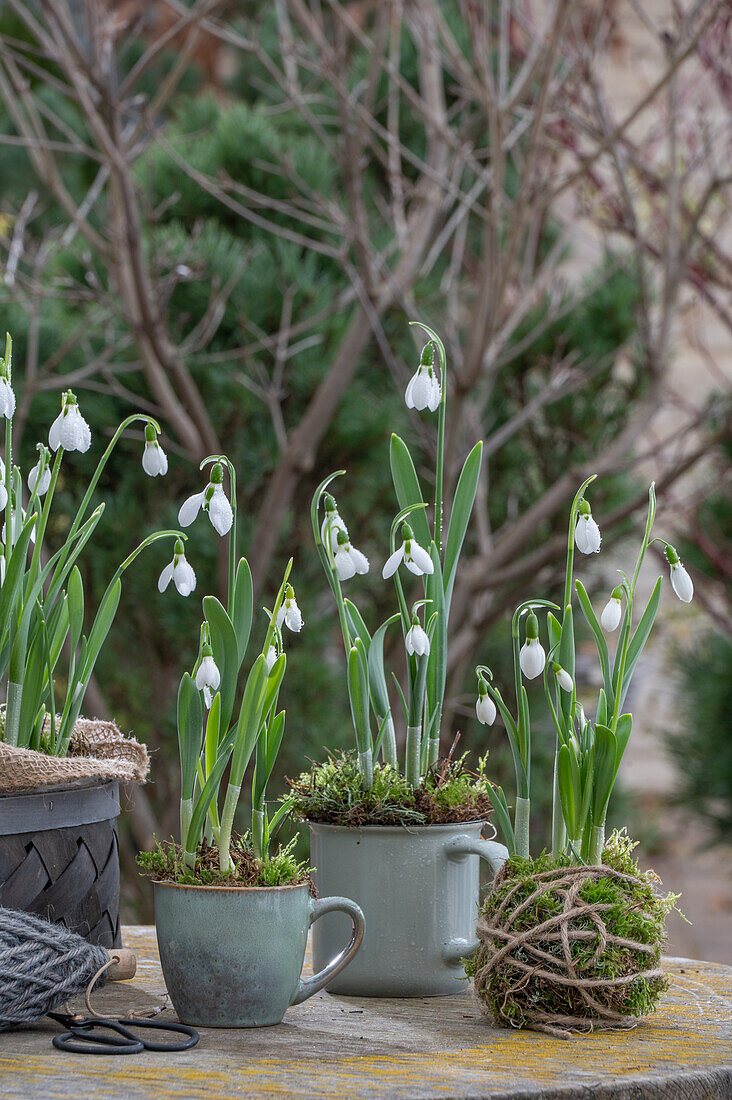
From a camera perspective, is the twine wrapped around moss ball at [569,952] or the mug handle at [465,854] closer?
the twine wrapped around moss ball at [569,952]

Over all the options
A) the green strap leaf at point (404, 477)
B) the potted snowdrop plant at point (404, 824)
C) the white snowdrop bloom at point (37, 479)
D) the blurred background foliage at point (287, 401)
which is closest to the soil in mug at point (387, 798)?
the potted snowdrop plant at point (404, 824)

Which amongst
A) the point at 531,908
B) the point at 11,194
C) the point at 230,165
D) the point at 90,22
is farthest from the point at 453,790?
the point at 11,194

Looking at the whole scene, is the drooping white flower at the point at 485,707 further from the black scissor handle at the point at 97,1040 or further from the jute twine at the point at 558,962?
the black scissor handle at the point at 97,1040

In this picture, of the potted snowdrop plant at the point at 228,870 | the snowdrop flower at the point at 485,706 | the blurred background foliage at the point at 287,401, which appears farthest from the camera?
the blurred background foliage at the point at 287,401

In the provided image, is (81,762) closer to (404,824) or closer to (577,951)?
(404,824)

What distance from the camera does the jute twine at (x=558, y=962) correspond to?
794mm

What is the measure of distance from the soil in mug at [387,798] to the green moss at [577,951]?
9cm

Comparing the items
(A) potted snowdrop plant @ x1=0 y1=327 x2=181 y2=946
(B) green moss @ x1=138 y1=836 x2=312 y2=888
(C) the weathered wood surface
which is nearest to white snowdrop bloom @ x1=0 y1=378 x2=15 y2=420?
(A) potted snowdrop plant @ x1=0 y1=327 x2=181 y2=946

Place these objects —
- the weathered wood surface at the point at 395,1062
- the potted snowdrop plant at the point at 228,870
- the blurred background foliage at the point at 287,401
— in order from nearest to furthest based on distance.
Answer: the weathered wood surface at the point at 395,1062, the potted snowdrop plant at the point at 228,870, the blurred background foliage at the point at 287,401

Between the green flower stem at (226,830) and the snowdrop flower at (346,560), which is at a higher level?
the snowdrop flower at (346,560)

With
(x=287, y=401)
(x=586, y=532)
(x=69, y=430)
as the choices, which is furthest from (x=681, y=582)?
(x=287, y=401)

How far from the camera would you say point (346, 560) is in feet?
2.77

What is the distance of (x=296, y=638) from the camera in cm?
242

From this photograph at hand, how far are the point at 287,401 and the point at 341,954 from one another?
5.88ft
